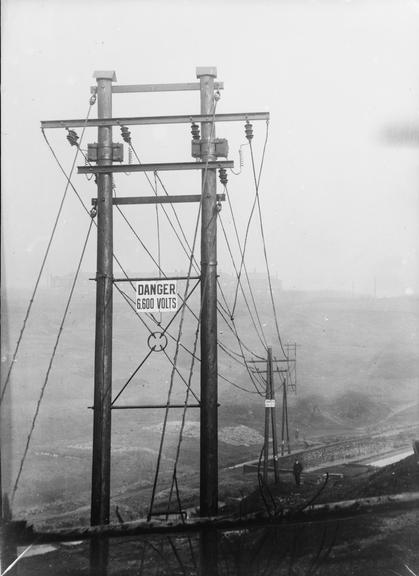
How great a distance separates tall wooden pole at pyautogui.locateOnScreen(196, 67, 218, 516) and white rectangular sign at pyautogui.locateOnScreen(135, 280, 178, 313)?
0.44 metres

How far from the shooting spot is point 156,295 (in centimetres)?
793

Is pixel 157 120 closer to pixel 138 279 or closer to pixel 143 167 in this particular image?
pixel 143 167

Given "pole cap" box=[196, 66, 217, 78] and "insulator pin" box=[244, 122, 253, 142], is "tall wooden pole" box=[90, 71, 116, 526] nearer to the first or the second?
"pole cap" box=[196, 66, 217, 78]

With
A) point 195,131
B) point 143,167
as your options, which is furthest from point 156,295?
point 195,131

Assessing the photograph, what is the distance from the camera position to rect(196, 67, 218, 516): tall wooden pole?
7.86m

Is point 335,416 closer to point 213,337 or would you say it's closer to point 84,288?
point 84,288

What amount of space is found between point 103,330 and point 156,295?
0.88m

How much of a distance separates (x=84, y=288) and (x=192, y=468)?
765 inches

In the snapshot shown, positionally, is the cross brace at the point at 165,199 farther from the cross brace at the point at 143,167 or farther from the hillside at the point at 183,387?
the hillside at the point at 183,387

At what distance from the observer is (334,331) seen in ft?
141

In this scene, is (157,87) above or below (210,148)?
above

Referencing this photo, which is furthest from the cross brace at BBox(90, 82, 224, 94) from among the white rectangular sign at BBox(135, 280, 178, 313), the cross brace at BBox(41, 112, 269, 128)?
the white rectangular sign at BBox(135, 280, 178, 313)

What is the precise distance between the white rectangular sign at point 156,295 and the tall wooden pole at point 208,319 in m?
0.44

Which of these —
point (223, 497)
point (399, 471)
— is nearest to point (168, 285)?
point (399, 471)
